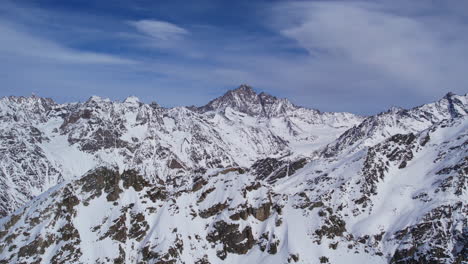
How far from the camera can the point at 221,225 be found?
17475cm

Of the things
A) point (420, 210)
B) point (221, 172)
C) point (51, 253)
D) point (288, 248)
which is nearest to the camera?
point (51, 253)

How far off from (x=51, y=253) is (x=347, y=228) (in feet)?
396

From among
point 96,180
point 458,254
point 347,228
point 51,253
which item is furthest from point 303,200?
point 51,253

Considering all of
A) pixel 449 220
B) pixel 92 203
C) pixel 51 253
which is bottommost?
Result: pixel 449 220

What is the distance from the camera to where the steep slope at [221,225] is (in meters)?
158

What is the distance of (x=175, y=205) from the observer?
178m

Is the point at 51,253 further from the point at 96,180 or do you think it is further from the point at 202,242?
the point at 202,242

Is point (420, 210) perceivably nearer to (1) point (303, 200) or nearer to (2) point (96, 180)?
(1) point (303, 200)

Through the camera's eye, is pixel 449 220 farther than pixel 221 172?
No

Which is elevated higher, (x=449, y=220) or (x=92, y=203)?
(x=92, y=203)

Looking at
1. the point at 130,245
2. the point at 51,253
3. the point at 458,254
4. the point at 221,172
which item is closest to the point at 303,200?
the point at 221,172

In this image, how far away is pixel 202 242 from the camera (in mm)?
170000

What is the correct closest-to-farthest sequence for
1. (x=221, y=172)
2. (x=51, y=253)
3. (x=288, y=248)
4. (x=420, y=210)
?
(x=51, y=253) < (x=288, y=248) < (x=420, y=210) < (x=221, y=172)

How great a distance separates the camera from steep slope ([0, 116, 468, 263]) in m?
158
